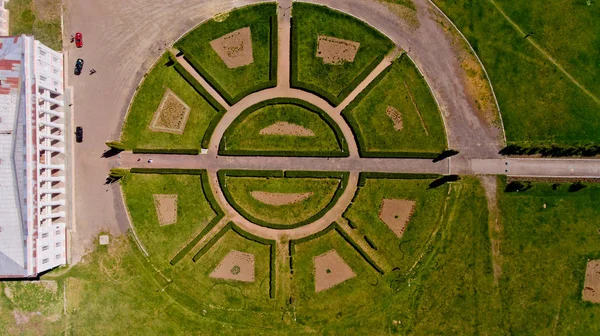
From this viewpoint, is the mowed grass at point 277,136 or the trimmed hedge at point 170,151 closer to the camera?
the trimmed hedge at point 170,151

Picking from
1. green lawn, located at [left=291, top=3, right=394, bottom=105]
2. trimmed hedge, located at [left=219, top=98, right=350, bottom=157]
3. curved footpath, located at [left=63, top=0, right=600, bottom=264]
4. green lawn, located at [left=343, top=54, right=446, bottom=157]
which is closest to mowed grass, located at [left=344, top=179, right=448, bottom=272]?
curved footpath, located at [left=63, top=0, right=600, bottom=264]

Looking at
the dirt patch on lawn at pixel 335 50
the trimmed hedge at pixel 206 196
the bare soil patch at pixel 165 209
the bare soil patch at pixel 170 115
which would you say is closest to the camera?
the trimmed hedge at pixel 206 196

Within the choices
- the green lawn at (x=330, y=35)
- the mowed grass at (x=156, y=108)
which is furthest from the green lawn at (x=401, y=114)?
the mowed grass at (x=156, y=108)

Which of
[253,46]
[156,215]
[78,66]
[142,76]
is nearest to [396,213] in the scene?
[253,46]

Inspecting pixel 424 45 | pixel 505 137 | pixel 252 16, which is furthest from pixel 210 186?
pixel 505 137

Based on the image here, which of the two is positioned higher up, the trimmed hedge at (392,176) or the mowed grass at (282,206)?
the trimmed hedge at (392,176)

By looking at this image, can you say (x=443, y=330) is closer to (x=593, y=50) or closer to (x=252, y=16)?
(x=593, y=50)

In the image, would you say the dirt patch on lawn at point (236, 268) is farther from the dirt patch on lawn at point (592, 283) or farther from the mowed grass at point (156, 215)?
the dirt patch on lawn at point (592, 283)
